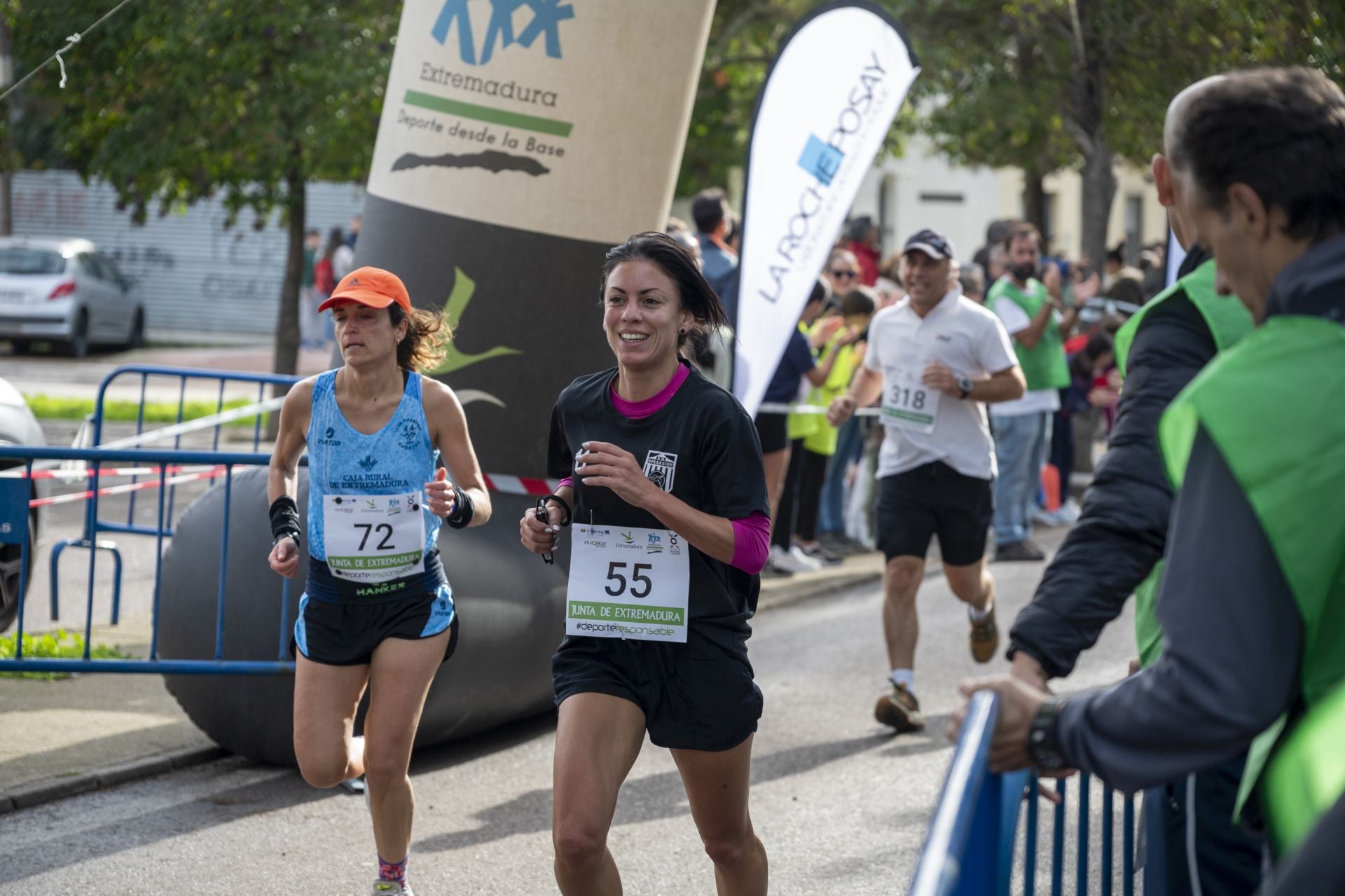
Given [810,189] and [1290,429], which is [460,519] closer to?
[1290,429]

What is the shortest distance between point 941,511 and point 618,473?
3996 mm

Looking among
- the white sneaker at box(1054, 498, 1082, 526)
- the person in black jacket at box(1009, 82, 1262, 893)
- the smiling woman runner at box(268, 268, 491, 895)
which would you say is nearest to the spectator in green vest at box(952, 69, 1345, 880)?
the person in black jacket at box(1009, 82, 1262, 893)

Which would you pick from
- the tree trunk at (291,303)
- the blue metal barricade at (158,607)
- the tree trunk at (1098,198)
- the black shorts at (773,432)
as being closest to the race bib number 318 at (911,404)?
the black shorts at (773,432)

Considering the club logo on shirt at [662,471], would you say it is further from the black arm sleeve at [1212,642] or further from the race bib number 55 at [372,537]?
the black arm sleeve at [1212,642]

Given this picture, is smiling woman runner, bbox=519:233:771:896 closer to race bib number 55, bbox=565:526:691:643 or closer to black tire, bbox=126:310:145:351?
race bib number 55, bbox=565:526:691:643

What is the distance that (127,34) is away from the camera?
15.7 metres

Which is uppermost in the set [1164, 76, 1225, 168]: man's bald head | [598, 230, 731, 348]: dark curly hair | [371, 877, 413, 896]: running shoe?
[1164, 76, 1225, 168]: man's bald head

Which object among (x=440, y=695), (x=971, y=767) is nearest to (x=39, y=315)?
(x=440, y=695)

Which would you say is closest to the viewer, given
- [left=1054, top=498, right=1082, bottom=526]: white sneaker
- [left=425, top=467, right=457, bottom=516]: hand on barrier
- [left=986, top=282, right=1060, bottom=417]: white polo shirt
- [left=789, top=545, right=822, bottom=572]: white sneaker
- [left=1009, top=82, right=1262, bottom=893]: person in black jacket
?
[left=1009, top=82, right=1262, bottom=893]: person in black jacket

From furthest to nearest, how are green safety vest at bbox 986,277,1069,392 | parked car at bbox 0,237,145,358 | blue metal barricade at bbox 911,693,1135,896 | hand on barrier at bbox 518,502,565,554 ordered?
1. parked car at bbox 0,237,145,358
2. green safety vest at bbox 986,277,1069,392
3. hand on barrier at bbox 518,502,565,554
4. blue metal barricade at bbox 911,693,1135,896

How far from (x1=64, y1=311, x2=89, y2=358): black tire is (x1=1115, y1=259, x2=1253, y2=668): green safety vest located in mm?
24983

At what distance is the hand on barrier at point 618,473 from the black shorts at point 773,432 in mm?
6238

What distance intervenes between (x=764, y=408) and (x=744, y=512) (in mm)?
6192

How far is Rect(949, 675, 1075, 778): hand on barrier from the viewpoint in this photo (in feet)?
7.55
